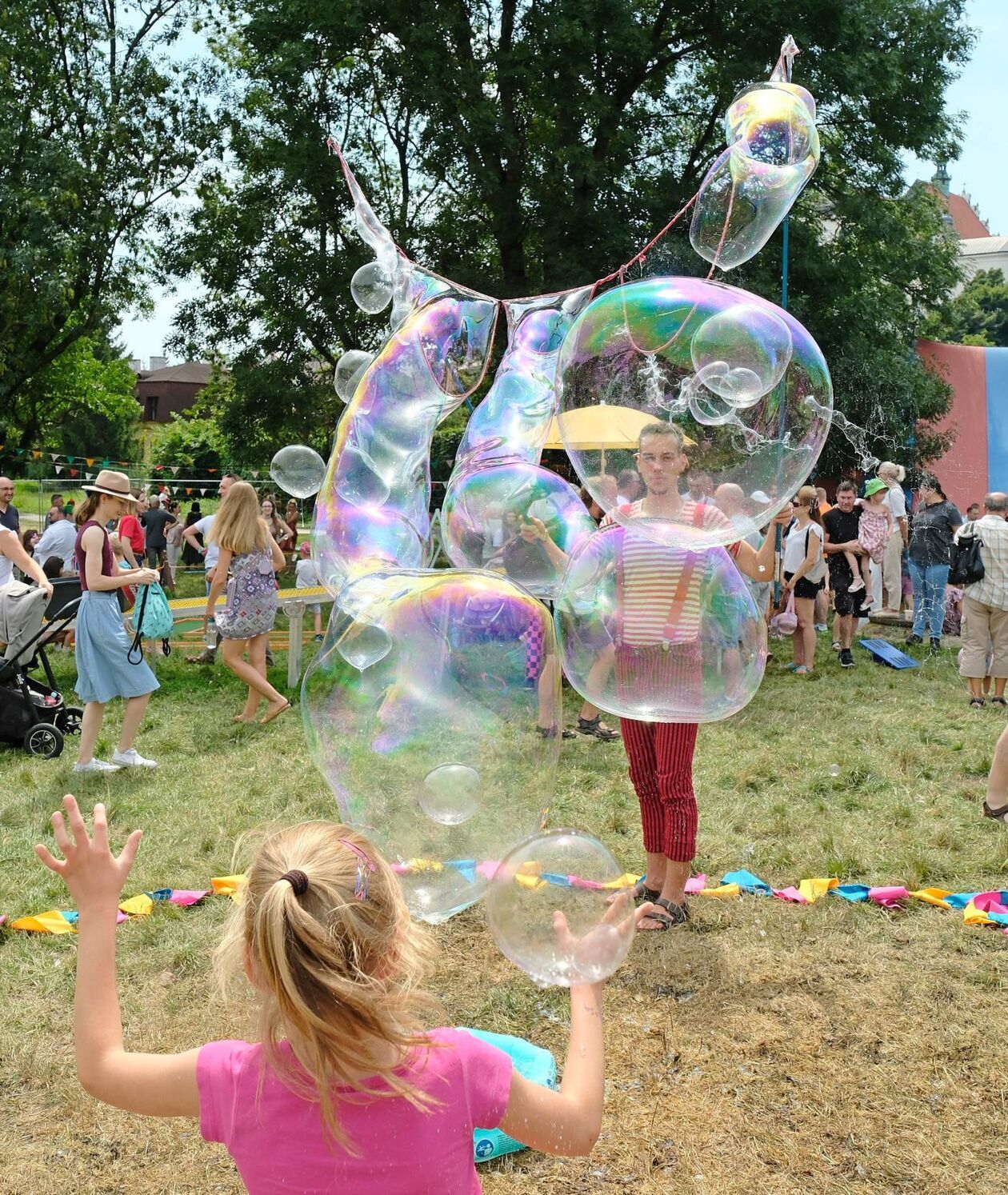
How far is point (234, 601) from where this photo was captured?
780 centimetres

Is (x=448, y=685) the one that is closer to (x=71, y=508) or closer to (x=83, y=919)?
(x=83, y=919)

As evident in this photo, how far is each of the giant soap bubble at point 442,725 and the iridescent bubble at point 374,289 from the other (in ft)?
8.38

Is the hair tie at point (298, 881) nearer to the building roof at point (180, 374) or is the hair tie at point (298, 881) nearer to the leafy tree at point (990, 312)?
the leafy tree at point (990, 312)

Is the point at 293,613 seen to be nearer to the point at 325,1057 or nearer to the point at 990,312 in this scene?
the point at 325,1057

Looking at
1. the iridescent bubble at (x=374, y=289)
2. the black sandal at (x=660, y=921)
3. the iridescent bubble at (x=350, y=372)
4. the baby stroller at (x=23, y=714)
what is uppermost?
the iridescent bubble at (x=374, y=289)

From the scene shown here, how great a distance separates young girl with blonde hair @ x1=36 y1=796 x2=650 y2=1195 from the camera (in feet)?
4.76

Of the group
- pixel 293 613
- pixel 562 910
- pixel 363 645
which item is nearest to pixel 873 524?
pixel 293 613

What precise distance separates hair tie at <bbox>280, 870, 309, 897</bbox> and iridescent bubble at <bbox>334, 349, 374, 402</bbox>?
173 inches

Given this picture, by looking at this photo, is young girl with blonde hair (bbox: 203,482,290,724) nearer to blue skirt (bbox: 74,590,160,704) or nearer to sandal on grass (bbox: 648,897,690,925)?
blue skirt (bbox: 74,590,160,704)

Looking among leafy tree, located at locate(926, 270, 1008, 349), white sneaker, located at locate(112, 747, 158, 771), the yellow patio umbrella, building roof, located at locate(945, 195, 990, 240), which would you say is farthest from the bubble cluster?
building roof, located at locate(945, 195, 990, 240)

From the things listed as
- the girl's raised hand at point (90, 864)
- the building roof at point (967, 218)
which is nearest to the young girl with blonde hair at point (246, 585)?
the girl's raised hand at point (90, 864)

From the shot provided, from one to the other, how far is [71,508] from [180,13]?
8.14 metres

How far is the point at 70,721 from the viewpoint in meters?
7.85

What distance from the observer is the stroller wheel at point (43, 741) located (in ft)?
23.2
